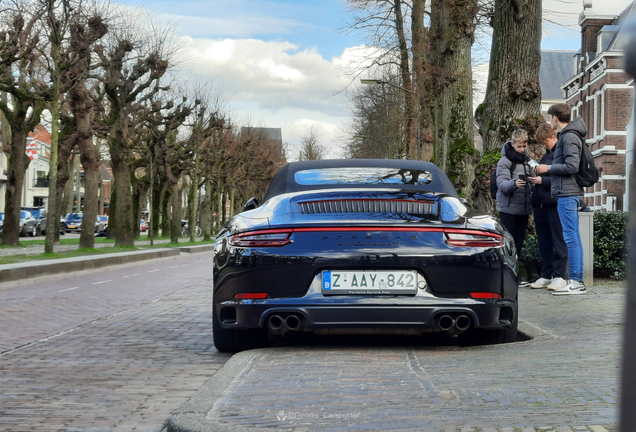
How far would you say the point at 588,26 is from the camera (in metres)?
52.5

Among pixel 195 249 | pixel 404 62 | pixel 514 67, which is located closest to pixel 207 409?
pixel 514 67

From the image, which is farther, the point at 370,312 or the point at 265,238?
the point at 265,238

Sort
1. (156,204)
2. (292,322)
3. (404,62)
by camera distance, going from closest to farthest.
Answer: (292,322) < (404,62) < (156,204)

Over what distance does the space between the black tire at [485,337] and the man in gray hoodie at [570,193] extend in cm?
327

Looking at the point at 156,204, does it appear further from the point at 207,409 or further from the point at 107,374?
the point at 207,409

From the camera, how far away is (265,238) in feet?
17.9

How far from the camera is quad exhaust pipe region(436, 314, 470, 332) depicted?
17.7 ft

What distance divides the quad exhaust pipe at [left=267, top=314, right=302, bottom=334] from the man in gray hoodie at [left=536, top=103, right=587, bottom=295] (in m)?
4.56

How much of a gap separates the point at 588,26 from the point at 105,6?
112ft

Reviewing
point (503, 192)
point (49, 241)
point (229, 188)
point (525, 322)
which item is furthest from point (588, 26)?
point (525, 322)

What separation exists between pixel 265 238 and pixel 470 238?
1.36 m

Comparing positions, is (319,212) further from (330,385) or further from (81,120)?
(81,120)

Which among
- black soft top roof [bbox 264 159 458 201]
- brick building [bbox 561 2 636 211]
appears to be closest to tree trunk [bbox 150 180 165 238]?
brick building [bbox 561 2 636 211]

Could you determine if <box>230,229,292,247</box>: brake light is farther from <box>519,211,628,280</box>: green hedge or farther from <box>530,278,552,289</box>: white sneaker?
<box>519,211,628,280</box>: green hedge
